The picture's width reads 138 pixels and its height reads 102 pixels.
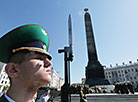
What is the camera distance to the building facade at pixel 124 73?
42906mm

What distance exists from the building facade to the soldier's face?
2070 inches

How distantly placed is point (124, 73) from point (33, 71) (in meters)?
53.2

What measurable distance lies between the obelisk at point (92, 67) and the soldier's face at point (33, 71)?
12.2 m

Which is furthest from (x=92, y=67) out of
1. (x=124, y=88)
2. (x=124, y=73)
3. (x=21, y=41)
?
(x=124, y=73)

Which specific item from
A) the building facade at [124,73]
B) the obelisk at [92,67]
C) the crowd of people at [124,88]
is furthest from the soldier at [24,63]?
the building facade at [124,73]

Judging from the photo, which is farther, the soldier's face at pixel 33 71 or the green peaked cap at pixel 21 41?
the green peaked cap at pixel 21 41

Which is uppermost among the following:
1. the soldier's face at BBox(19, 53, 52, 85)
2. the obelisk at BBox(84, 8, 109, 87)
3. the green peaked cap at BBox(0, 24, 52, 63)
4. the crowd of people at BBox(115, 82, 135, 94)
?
the obelisk at BBox(84, 8, 109, 87)

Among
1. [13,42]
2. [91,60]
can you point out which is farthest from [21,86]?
[91,60]

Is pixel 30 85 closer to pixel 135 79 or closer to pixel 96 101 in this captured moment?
pixel 96 101

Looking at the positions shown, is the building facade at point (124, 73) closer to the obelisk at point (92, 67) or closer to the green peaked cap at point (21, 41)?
the obelisk at point (92, 67)

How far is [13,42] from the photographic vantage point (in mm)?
795

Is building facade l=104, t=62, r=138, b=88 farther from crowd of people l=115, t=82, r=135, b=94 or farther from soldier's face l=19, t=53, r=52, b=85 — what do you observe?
soldier's face l=19, t=53, r=52, b=85

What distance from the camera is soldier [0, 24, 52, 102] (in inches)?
26.2

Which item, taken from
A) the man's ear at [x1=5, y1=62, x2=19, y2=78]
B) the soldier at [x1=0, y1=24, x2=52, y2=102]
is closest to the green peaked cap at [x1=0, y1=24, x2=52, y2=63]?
the soldier at [x1=0, y1=24, x2=52, y2=102]
